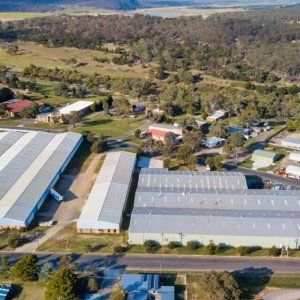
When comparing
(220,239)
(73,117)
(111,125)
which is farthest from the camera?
(111,125)

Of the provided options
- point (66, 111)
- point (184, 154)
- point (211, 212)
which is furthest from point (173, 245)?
point (66, 111)

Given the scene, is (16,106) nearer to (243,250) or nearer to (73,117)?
(73,117)

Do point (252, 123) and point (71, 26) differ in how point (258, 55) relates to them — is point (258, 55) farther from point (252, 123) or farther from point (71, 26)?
point (71, 26)

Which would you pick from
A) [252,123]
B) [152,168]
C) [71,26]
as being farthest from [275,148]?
[71,26]

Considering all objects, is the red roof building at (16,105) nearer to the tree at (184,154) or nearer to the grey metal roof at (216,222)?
the tree at (184,154)

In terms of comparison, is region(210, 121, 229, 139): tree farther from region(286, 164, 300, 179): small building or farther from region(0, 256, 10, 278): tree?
region(0, 256, 10, 278): tree

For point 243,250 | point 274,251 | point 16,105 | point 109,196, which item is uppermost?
point 109,196
